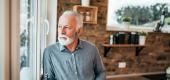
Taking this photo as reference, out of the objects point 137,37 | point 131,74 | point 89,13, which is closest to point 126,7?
point 137,37

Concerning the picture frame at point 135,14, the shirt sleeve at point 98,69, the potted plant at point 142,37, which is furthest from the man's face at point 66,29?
the potted plant at point 142,37

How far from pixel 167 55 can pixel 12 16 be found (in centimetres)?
460

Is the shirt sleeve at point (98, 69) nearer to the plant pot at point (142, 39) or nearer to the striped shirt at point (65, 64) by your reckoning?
the striped shirt at point (65, 64)

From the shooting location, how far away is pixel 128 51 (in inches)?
175

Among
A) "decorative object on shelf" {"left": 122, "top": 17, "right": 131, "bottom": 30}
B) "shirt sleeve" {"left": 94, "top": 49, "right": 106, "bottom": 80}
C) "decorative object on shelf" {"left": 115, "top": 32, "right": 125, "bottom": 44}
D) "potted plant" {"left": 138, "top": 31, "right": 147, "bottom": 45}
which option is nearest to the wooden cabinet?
"decorative object on shelf" {"left": 115, "top": 32, "right": 125, "bottom": 44}

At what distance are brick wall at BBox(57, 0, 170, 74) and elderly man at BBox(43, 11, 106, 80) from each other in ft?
6.28

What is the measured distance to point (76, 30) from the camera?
1749 millimetres

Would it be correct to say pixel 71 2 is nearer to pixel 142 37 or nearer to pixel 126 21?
pixel 126 21

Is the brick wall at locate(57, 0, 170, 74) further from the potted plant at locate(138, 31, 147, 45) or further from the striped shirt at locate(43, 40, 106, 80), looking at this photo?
the striped shirt at locate(43, 40, 106, 80)

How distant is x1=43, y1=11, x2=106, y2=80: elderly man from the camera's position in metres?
1.71

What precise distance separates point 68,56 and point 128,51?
286 centimetres

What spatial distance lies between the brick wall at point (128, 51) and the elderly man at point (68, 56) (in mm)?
1916

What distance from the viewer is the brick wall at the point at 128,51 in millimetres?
3971

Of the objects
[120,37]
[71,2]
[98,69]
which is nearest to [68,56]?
[98,69]
